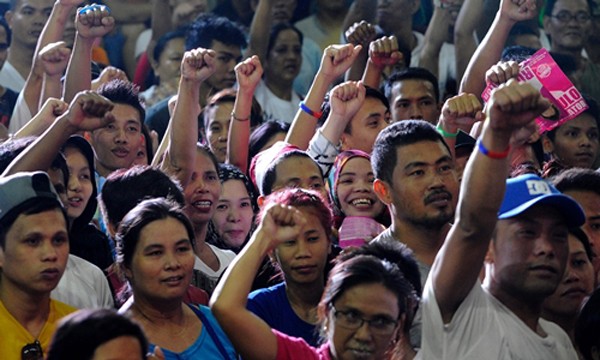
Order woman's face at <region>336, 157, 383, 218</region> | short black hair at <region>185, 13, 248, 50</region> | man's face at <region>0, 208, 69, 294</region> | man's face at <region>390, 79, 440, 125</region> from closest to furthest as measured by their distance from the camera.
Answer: man's face at <region>0, 208, 69, 294</region> < woman's face at <region>336, 157, 383, 218</region> < man's face at <region>390, 79, 440, 125</region> < short black hair at <region>185, 13, 248, 50</region>

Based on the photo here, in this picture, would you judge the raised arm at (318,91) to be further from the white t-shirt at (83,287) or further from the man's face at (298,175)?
the white t-shirt at (83,287)

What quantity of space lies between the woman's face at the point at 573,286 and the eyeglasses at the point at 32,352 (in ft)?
5.12

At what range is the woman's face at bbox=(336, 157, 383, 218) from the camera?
16.0 ft

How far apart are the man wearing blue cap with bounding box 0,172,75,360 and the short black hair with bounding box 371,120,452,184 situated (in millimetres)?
1097

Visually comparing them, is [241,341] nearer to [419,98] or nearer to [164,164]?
[164,164]

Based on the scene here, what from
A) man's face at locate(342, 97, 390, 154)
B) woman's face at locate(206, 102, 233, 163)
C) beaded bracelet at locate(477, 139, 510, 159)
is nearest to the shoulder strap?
beaded bracelet at locate(477, 139, 510, 159)

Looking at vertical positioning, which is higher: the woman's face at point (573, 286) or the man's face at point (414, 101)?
the man's face at point (414, 101)

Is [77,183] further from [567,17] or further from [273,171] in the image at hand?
[567,17]

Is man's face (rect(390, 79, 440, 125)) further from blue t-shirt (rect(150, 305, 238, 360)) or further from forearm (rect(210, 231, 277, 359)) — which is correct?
forearm (rect(210, 231, 277, 359))

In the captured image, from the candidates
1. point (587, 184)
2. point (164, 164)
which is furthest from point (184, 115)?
point (587, 184)

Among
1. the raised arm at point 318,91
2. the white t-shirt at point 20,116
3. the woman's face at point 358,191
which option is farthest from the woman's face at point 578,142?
the white t-shirt at point 20,116

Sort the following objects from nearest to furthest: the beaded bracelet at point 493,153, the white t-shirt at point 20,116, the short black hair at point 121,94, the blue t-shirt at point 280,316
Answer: the beaded bracelet at point 493,153 → the blue t-shirt at point 280,316 → the short black hair at point 121,94 → the white t-shirt at point 20,116

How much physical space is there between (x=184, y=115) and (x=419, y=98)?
61.2 inches

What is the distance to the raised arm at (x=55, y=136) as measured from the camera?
418 cm
